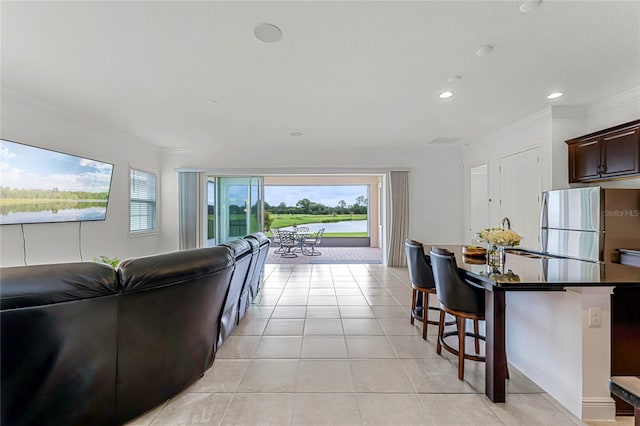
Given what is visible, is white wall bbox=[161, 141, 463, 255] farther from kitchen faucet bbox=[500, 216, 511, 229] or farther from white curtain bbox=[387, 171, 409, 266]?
kitchen faucet bbox=[500, 216, 511, 229]

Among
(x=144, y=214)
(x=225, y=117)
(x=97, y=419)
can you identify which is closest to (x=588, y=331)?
(x=97, y=419)

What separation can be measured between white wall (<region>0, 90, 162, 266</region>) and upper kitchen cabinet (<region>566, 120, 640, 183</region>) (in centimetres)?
710

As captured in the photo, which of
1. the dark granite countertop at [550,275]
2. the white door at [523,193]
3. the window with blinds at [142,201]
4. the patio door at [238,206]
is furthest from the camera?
the patio door at [238,206]

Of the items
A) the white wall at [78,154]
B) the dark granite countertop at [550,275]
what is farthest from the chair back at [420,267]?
the white wall at [78,154]

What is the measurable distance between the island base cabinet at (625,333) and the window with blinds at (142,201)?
266 inches

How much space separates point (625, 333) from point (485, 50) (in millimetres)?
2358

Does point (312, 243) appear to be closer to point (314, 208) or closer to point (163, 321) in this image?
point (314, 208)

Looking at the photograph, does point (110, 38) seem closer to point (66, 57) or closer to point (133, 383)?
point (66, 57)

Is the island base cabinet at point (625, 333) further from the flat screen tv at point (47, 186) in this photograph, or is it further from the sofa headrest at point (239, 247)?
the flat screen tv at point (47, 186)

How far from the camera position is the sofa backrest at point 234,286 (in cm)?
255

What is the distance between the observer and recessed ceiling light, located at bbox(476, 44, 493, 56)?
2.48 metres

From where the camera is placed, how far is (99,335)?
1523 millimetres

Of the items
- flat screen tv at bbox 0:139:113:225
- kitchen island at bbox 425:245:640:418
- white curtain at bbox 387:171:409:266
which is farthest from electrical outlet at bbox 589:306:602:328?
flat screen tv at bbox 0:139:113:225

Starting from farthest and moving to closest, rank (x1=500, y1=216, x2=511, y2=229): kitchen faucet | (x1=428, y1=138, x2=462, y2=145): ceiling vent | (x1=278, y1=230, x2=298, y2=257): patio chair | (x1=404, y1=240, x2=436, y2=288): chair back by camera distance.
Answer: (x1=278, y1=230, x2=298, y2=257): patio chair, (x1=428, y1=138, x2=462, y2=145): ceiling vent, (x1=500, y1=216, x2=511, y2=229): kitchen faucet, (x1=404, y1=240, x2=436, y2=288): chair back
